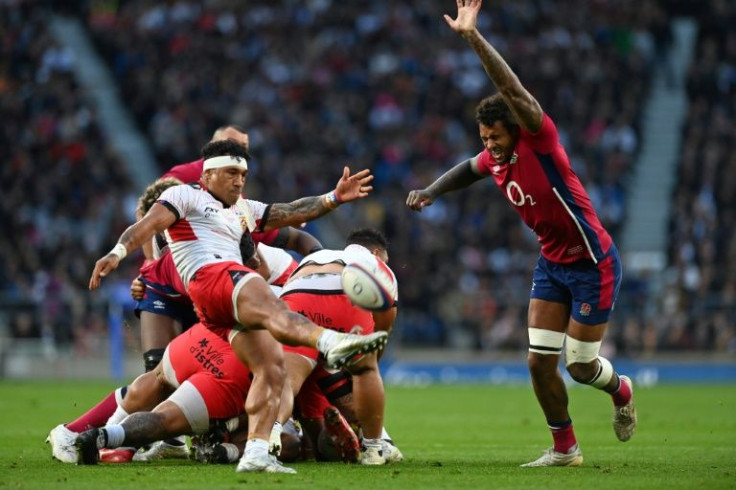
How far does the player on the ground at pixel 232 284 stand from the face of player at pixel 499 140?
0.94 metres

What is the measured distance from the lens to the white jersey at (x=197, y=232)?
8367mm

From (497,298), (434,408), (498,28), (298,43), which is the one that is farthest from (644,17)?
(434,408)

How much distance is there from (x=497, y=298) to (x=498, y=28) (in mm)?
9901

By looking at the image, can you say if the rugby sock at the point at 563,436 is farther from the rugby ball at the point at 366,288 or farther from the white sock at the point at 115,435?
the white sock at the point at 115,435

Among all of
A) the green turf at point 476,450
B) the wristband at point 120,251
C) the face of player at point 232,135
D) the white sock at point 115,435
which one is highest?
the face of player at point 232,135

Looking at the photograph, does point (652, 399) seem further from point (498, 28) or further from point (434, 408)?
point (498, 28)

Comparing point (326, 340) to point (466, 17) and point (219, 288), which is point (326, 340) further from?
point (466, 17)

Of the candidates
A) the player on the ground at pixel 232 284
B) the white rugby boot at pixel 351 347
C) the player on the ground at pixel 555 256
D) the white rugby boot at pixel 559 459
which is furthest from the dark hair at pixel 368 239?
the white rugby boot at pixel 351 347

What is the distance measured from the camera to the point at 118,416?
30.3ft

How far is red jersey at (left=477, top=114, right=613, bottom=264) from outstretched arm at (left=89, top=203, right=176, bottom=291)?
260 cm

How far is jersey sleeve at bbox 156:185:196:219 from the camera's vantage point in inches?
331

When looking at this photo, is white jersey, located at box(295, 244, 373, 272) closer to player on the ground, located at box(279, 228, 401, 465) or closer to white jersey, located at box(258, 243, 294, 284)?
player on the ground, located at box(279, 228, 401, 465)

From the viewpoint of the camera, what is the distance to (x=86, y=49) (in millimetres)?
34062

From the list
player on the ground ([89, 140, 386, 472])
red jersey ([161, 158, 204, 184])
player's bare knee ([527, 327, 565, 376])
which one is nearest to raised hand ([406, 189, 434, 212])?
player on the ground ([89, 140, 386, 472])
